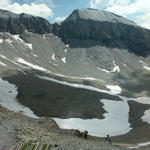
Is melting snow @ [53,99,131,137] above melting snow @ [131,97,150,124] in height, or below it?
below

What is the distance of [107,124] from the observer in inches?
2525

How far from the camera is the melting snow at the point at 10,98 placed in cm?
6397

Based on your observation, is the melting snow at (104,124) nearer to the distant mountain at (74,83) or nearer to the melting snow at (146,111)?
the distant mountain at (74,83)

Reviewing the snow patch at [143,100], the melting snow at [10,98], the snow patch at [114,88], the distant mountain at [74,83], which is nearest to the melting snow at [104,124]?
the distant mountain at [74,83]

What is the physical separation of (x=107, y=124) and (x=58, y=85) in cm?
3959

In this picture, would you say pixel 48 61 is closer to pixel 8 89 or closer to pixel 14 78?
pixel 14 78

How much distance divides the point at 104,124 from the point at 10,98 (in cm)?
3375

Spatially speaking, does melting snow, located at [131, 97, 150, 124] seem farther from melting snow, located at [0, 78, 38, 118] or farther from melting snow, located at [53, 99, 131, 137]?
melting snow, located at [0, 78, 38, 118]

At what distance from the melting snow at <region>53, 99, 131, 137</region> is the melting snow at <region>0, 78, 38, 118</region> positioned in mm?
11232

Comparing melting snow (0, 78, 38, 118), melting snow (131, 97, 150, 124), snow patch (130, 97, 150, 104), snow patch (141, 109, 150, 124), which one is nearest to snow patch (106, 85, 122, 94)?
snow patch (130, 97, 150, 104)

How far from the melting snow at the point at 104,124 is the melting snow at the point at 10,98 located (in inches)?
442

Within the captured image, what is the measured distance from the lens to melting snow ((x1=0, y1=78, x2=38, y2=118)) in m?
64.0

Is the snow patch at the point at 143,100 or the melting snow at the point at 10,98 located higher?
the snow patch at the point at 143,100

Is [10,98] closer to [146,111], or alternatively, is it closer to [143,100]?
[146,111]
